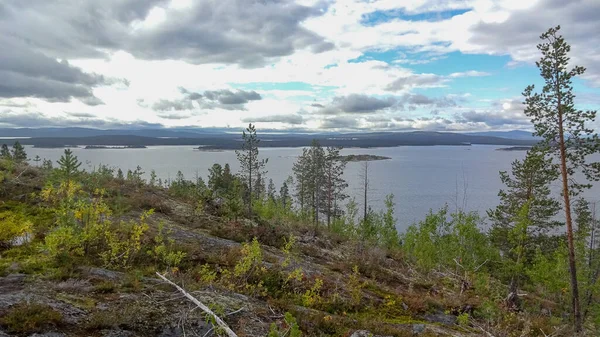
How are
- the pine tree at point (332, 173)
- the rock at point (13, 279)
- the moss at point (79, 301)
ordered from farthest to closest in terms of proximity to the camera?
the pine tree at point (332, 173) → the rock at point (13, 279) → the moss at point (79, 301)

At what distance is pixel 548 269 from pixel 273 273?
78.2 feet

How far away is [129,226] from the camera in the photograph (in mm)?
8336

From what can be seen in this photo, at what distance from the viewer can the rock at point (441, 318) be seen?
914 centimetres

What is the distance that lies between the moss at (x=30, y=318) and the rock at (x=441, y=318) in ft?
27.0

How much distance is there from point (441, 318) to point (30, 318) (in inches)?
360

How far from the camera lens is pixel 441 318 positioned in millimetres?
9445

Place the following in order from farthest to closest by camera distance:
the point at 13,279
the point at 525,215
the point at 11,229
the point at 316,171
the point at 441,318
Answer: the point at 316,171 → the point at 525,215 → the point at 441,318 → the point at 11,229 → the point at 13,279

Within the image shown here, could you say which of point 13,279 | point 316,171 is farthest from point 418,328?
point 316,171

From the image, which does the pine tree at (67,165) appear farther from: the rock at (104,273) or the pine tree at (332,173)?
the pine tree at (332,173)

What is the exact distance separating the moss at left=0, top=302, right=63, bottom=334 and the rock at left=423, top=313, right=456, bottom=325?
824 centimetres

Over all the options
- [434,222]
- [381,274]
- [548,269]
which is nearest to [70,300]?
[381,274]

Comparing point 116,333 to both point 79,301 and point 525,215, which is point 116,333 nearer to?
point 79,301

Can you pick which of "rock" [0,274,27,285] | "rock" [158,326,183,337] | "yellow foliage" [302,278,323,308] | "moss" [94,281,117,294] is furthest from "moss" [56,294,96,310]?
"yellow foliage" [302,278,323,308]

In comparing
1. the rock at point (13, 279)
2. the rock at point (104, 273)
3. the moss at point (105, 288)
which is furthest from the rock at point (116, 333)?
the rock at point (13, 279)
